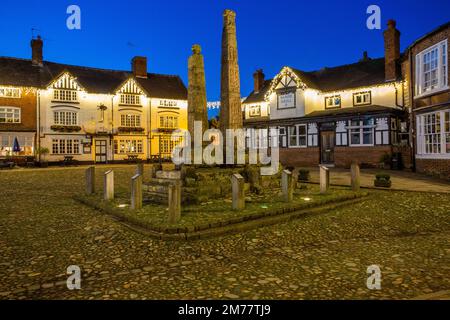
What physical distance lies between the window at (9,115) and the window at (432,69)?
114ft

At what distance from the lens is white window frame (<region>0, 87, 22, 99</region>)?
108ft

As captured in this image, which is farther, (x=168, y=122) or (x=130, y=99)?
(x=168, y=122)

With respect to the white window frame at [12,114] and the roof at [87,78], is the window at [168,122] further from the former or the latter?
the white window frame at [12,114]

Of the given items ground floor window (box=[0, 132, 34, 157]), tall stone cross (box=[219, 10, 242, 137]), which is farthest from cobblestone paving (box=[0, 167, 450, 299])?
ground floor window (box=[0, 132, 34, 157])

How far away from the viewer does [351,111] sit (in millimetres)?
26781

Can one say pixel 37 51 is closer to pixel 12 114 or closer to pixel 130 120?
pixel 12 114

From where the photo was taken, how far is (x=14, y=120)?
1320 inches

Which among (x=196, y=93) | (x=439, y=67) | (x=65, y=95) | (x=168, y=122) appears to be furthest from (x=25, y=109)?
(x=439, y=67)

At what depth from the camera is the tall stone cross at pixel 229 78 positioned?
12273mm

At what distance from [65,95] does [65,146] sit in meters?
5.43

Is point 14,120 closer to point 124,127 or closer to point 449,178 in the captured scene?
point 124,127

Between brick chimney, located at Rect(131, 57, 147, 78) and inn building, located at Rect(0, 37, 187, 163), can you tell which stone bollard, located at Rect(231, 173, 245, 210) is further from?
brick chimney, located at Rect(131, 57, 147, 78)

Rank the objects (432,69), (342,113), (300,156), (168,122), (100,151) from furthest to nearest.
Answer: (168,122) < (100,151) < (300,156) < (342,113) < (432,69)

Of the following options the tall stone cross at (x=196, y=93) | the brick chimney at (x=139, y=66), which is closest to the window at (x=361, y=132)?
the tall stone cross at (x=196, y=93)
